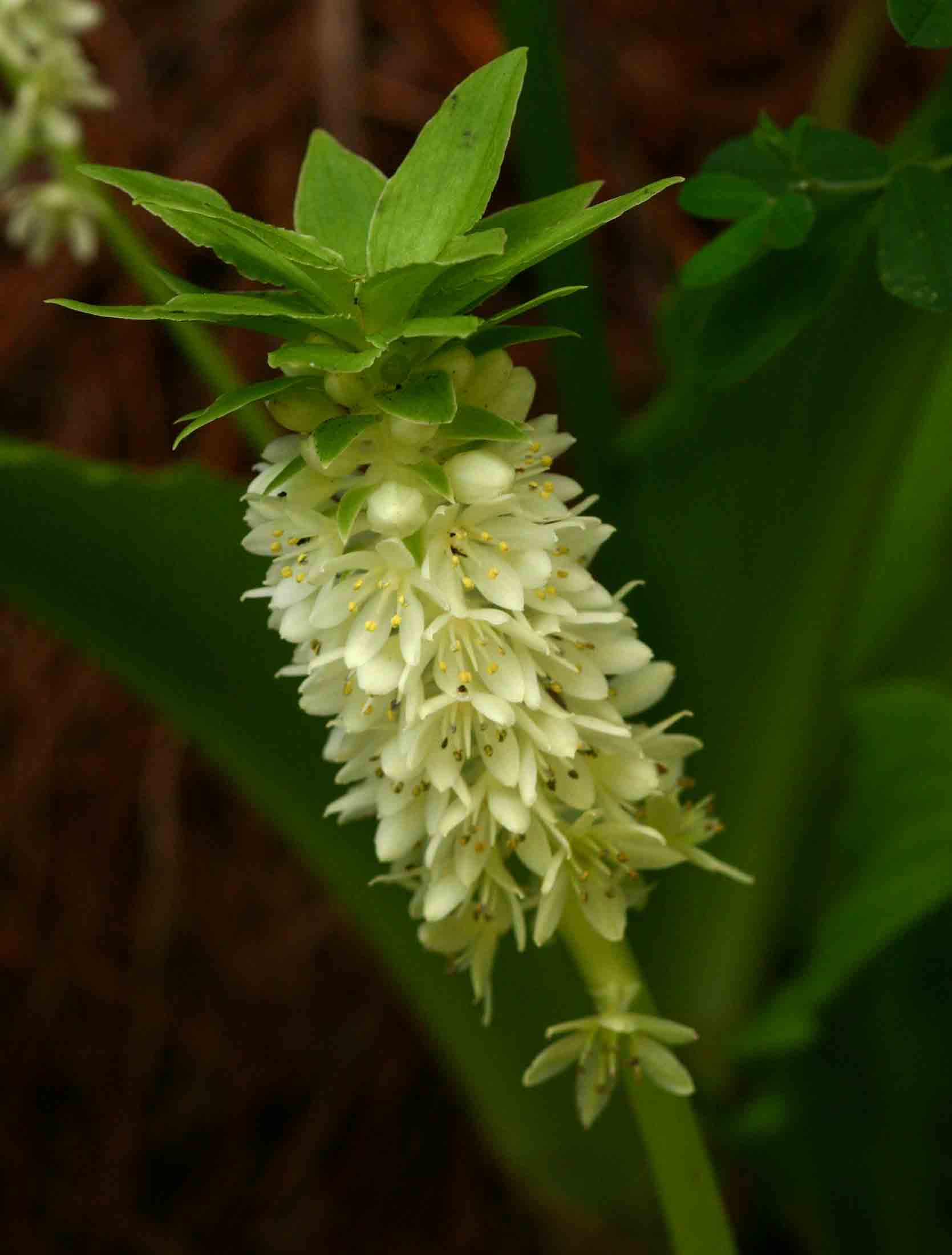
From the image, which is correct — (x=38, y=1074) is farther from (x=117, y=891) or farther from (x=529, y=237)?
(x=529, y=237)

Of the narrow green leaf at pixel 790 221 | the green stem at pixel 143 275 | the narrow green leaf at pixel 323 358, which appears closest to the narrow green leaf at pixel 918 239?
the narrow green leaf at pixel 790 221

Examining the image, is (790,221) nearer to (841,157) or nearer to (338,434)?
(841,157)

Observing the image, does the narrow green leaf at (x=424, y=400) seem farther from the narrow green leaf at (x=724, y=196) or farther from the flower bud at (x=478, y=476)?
the narrow green leaf at (x=724, y=196)

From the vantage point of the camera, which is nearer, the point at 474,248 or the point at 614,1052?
the point at 474,248

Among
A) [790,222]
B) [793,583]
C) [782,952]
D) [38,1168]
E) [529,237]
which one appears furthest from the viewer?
[38,1168]

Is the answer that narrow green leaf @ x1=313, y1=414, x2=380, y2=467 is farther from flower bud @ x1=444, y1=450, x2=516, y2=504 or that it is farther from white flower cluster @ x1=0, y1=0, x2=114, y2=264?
white flower cluster @ x1=0, y1=0, x2=114, y2=264

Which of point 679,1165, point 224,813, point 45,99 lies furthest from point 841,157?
point 224,813

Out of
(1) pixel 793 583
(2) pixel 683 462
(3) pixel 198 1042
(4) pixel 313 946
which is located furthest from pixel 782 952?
(3) pixel 198 1042
